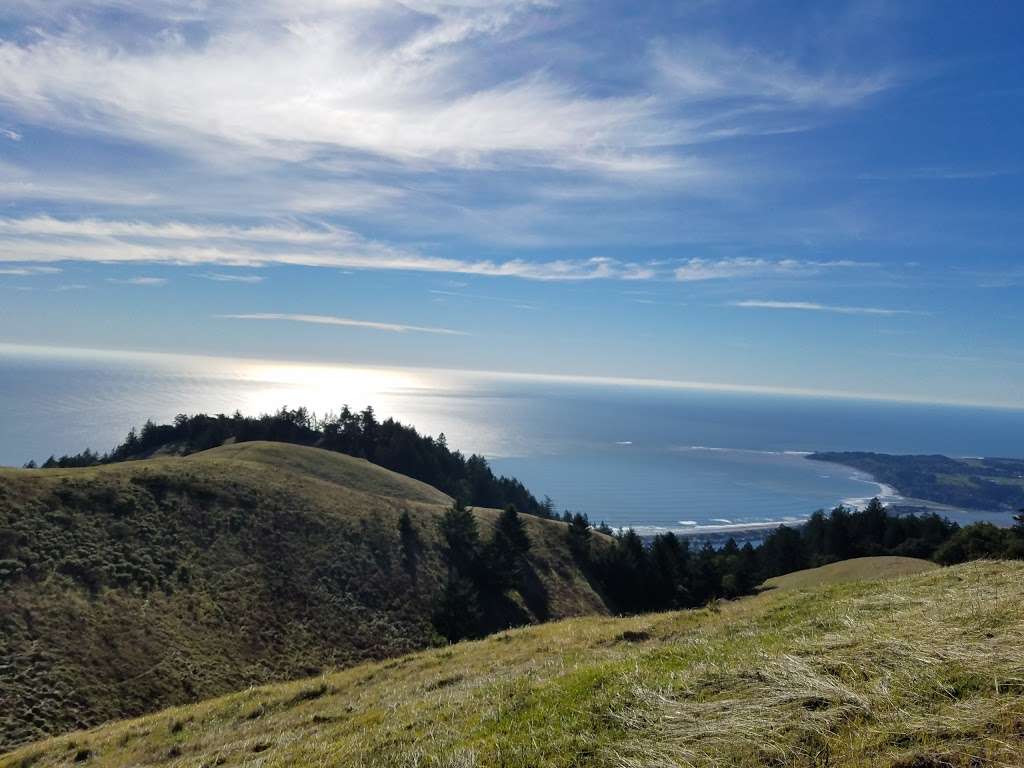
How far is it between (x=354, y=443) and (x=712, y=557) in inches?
2507

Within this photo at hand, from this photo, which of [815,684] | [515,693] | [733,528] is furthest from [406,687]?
[733,528]

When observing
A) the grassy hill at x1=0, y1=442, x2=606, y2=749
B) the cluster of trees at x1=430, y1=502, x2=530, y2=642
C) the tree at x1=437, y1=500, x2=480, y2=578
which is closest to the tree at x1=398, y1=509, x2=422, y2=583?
the grassy hill at x1=0, y1=442, x2=606, y2=749

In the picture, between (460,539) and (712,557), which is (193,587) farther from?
(712,557)

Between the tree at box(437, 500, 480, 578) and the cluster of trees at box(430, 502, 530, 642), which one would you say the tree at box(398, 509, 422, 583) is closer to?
the cluster of trees at box(430, 502, 530, 642)

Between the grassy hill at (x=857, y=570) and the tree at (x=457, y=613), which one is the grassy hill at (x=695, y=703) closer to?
the grassy hill at (x=857, y=570)

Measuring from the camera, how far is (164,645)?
83.8ft

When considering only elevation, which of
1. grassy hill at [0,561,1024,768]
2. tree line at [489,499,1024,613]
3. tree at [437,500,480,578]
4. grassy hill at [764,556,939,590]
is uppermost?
grassy hill at [0,561,1024,768]

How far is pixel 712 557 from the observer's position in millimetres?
61000

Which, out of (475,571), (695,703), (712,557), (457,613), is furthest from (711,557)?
(695,703)

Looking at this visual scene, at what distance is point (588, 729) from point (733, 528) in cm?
16747

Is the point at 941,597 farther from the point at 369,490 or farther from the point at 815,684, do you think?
the point at 369,490

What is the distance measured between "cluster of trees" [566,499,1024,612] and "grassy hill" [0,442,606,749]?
6897 mm

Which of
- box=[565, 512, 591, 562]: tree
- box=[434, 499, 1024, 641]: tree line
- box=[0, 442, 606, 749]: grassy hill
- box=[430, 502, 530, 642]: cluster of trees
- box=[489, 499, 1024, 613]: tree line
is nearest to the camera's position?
box=[0, 442, 606, 749]: grassy hill

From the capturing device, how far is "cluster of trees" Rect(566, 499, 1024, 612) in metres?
56.0
